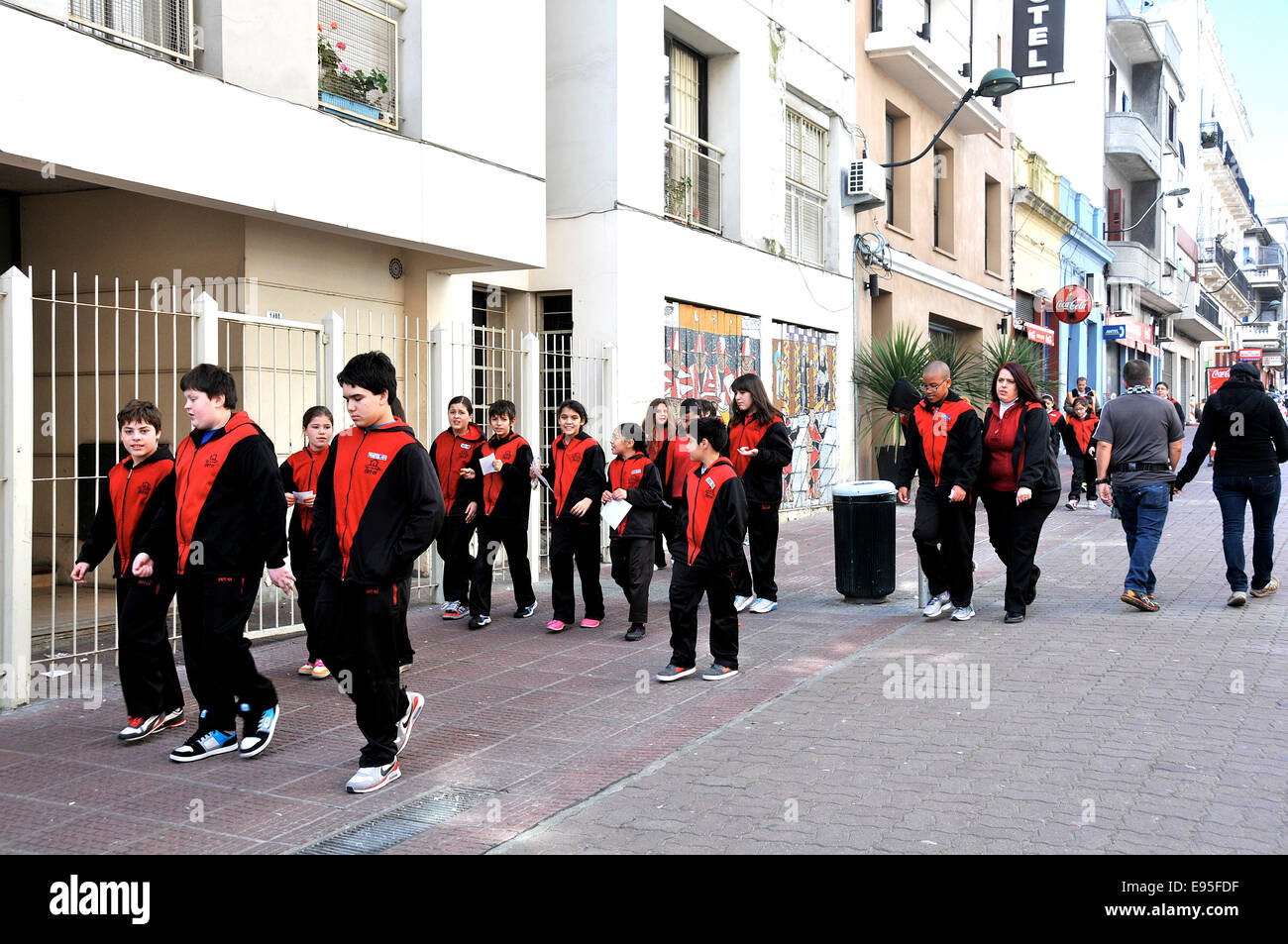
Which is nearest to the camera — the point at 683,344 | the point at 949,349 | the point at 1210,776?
the point at 1210,776

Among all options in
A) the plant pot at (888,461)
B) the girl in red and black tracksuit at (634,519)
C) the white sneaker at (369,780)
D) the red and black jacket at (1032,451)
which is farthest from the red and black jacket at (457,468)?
the plant pot at (888,461)

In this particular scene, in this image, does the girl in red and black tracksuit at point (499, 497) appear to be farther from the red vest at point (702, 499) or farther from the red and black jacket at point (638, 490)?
the red vest at point (702, 499)

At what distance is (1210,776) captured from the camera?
503 centimetres

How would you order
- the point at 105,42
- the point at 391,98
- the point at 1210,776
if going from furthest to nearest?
1. the point at 391,98
2. the point at 105,42
3. the point at 1210,776

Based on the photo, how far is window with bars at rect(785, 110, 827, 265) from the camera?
687 inches

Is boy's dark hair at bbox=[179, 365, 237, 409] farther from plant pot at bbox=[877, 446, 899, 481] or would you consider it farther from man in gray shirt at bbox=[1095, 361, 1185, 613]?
plant pot at bbox=[877, 446, 899, 481]

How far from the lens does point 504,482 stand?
9.09 metres

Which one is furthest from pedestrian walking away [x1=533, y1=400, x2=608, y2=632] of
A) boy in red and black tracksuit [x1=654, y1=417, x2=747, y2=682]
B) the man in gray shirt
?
the man in gray shirt

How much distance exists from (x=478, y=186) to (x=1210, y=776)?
27.7 feet

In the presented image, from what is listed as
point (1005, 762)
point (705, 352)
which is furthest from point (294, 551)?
point (705, 352)

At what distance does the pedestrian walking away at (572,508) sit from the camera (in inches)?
349

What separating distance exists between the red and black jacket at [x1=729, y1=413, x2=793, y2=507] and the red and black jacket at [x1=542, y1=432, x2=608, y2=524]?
106cm
